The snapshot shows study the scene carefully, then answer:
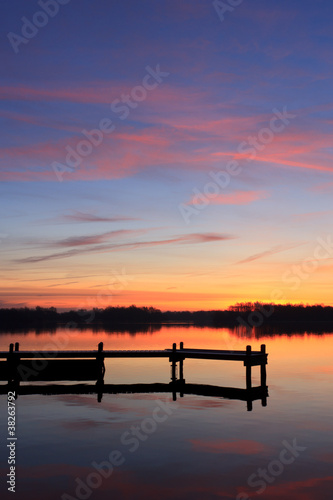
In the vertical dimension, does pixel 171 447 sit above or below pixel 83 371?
below

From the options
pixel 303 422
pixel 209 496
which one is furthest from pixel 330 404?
pixel 209 496

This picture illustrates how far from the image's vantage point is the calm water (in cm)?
1530

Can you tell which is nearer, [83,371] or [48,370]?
[48,370]

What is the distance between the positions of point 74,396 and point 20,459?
44.9ft

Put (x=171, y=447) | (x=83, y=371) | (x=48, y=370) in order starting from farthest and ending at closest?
(x=83, y=371) < (x=48, y=370) < (x=171, y=447)

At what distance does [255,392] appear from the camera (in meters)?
31.1

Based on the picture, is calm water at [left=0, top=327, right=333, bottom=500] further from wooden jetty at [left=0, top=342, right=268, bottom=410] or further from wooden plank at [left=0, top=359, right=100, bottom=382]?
wooden plank at [left=0, top=359, right=100, bottom=382]

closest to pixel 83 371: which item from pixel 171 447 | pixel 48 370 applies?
pixel 48 370

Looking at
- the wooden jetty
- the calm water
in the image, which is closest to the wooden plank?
the wooden jetty

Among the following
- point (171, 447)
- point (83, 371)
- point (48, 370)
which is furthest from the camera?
point (83, 371)

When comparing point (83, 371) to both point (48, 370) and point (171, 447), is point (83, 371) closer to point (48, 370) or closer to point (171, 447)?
point (48, 370)

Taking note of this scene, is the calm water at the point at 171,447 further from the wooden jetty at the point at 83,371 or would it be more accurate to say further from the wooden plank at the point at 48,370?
the wooden plank at the point at 48,370

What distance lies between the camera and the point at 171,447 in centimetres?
1995

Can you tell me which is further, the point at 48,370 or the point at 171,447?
the point at 48,370
